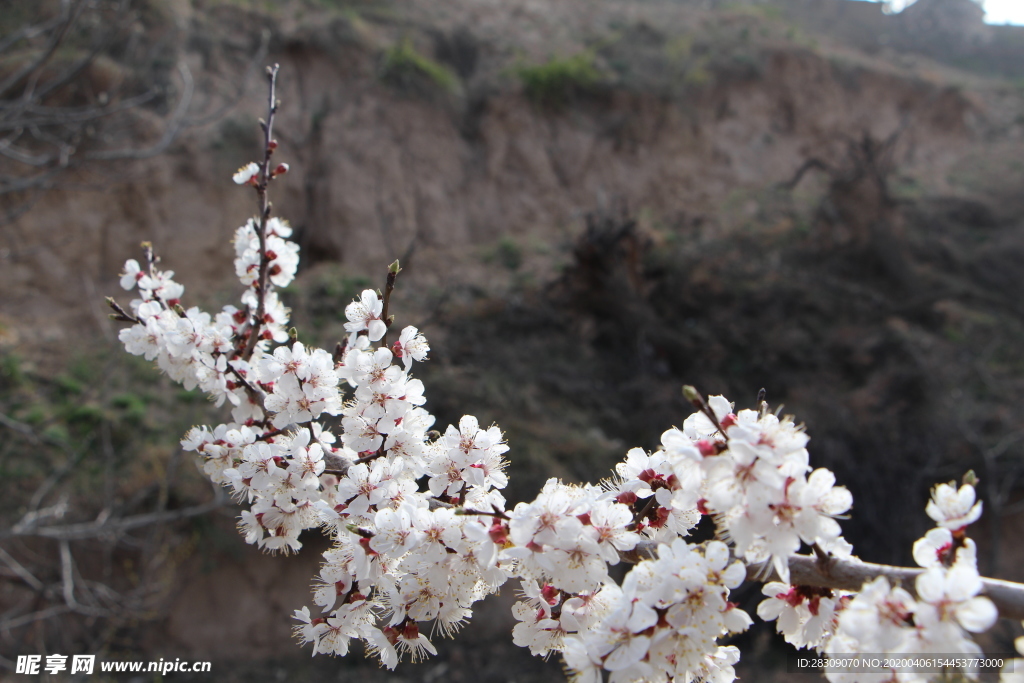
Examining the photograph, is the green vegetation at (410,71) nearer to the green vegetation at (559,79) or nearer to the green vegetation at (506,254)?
the green vegetation at (559,79)

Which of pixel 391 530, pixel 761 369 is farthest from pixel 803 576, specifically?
pixel 761 369

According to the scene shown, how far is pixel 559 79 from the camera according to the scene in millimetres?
10008

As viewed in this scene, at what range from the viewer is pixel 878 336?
6887mm

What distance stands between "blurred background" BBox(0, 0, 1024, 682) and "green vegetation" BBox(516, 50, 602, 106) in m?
0.05

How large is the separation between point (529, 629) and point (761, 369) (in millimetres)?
6112

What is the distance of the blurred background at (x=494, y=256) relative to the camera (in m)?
4.59

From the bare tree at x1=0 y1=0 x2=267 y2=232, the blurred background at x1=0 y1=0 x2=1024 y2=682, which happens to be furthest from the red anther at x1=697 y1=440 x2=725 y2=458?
the bare tree at x1=0 y1=0 x2=267 y2=232

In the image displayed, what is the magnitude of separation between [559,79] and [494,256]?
3.54 meters

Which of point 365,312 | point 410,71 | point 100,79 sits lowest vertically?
point 365,312

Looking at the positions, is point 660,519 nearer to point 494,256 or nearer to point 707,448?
point 707,448

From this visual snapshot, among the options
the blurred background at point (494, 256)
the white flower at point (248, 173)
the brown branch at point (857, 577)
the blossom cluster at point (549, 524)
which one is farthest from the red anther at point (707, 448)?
the blurred background at point (494, 256)

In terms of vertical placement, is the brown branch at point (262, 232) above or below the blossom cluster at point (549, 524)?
above

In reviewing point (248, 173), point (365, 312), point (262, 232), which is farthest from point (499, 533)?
point (248, 173)

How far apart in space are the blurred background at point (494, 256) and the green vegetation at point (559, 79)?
0.17 ft
